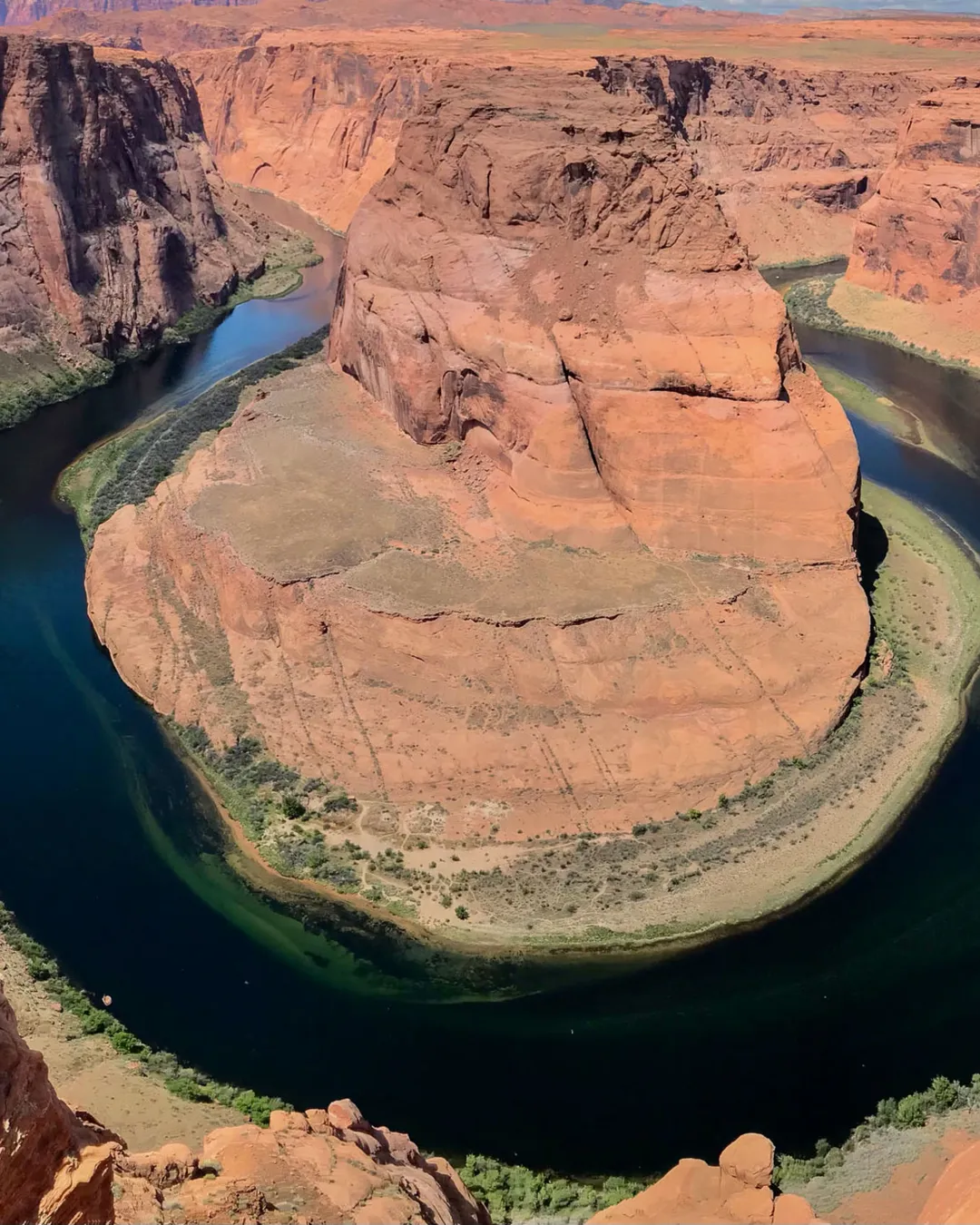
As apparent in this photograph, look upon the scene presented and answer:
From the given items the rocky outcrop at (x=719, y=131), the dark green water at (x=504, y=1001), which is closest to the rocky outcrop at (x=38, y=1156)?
the dark green water at (x=504, y=1001)

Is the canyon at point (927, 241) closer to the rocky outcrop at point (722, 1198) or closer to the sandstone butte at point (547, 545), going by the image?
the sandstone butte at point (547, 545)

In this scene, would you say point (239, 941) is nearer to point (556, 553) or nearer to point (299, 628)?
point (299, 628)

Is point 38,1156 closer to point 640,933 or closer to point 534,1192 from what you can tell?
point 534,1192

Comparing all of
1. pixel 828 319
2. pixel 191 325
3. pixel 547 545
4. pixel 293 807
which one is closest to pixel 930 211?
pixel 828 319

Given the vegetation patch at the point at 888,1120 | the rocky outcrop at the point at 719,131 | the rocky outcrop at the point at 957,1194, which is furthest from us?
the rocky outcrop at the point at 719,131

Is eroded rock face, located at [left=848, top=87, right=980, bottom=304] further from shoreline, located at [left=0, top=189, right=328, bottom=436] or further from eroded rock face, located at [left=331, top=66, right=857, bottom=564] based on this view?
shoreline, located at [left=0, top=189, right=328, bottom=436]

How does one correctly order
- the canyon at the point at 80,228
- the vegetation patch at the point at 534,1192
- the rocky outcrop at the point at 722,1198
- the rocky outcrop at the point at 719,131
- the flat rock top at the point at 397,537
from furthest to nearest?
the rocky outcrop at the point at 719,131
the canyon at the point at 80,228
the flat rock top at the point at 397,537
the vegetation patch at the point at 534,1192
the rocky outcrop at the point at 722,1198
